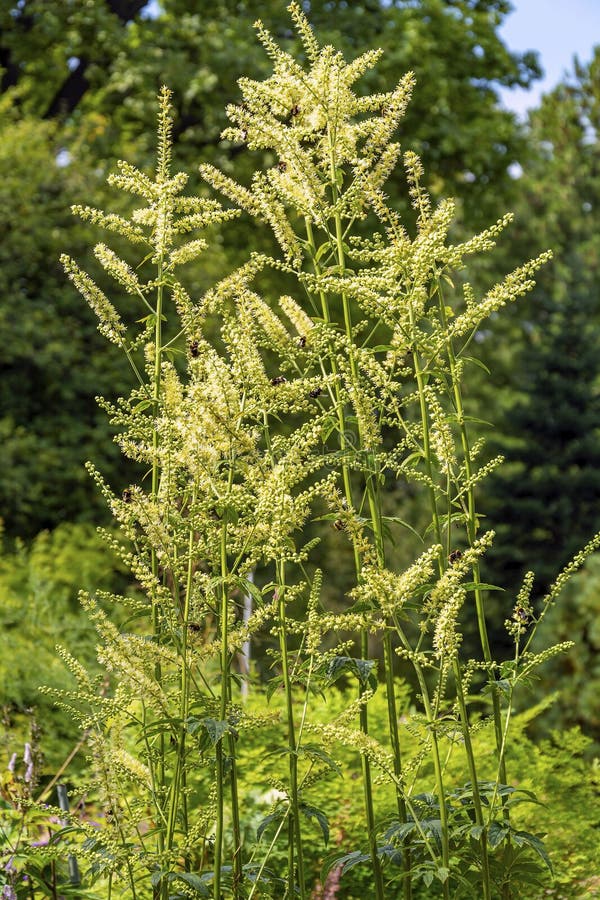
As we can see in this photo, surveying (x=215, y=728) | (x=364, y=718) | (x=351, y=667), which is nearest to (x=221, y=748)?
(x=215, y=728)

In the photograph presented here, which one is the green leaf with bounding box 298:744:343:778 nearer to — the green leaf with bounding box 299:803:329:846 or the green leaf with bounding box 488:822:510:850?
the green leaf with bounding box 299:803:329:846

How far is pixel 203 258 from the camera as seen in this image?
Answer: 49.3 feet

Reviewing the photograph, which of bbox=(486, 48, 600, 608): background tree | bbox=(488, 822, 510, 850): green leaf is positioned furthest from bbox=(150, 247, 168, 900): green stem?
bbox=(486, 48, 600, 608): background tree

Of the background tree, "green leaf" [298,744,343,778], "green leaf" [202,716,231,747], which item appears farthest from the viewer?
the background tree

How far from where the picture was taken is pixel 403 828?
2.64 m

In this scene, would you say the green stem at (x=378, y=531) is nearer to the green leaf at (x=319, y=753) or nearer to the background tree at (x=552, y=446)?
the green leaf at (x=319, y=753)

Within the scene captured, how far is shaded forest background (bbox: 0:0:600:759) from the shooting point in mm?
11500

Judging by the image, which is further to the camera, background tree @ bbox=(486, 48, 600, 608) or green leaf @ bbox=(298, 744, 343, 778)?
background tree @ bbox=(486, 48, 600, 608)

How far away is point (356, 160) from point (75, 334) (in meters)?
9.52

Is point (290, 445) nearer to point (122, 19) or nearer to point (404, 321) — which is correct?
point (404, 321)

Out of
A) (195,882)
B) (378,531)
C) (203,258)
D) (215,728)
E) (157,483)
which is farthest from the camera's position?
(203,258)

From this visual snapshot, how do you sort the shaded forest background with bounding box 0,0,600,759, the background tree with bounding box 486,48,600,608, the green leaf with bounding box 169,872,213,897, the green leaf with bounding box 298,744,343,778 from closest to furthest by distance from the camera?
the green leaf with bounding box 169,872,213,897
the green leaf with bounding box 298,744,343,778
the shaded forest background with bounding box 0,0,600,759
the background tree with bounding box 486,48,600,608

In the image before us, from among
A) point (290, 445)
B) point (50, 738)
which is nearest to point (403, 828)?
point (290, 445)

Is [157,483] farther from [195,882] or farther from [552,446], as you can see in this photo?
[552,446]
